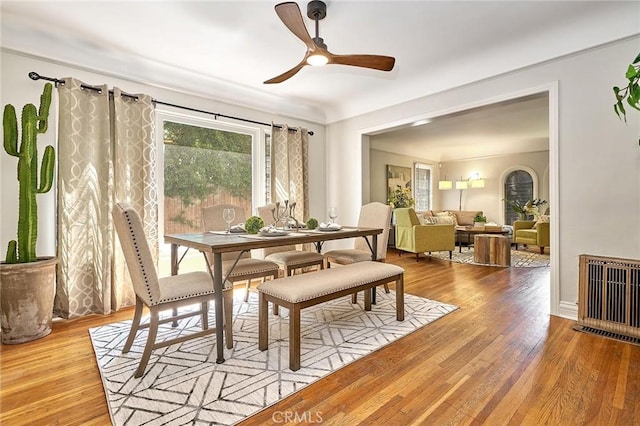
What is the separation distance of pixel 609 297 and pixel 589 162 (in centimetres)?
114

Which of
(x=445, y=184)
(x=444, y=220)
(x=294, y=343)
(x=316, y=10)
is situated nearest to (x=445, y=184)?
(x=445, y=184)

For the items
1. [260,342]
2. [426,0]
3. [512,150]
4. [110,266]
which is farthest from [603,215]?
[512,150]

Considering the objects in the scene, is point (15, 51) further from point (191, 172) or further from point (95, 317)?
point (95, 317)

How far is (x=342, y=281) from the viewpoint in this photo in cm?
224

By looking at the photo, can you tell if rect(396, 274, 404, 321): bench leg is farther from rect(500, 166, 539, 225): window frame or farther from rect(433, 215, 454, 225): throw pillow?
rect(500, 166, 539, 225): window frame

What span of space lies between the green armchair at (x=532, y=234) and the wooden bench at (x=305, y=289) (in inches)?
196

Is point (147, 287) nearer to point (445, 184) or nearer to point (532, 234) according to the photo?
point (532, 234)

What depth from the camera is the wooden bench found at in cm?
193

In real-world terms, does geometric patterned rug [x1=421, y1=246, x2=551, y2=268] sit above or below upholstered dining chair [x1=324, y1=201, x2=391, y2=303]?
below

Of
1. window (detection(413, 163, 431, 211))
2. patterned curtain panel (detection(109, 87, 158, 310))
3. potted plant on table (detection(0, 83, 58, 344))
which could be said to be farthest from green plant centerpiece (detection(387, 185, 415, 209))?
potted plant on table (detection(0, 83, 58, 344))

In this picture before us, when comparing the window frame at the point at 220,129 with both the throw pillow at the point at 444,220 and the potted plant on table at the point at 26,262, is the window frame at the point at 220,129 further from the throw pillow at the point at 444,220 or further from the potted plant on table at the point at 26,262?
the throw pillow at the point at 444,220

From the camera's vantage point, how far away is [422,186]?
914cm

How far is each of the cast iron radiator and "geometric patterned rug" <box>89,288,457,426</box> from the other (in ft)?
3.51

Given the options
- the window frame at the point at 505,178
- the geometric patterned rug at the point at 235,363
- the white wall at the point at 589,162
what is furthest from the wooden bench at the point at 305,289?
the window frame at the point at 505,178
